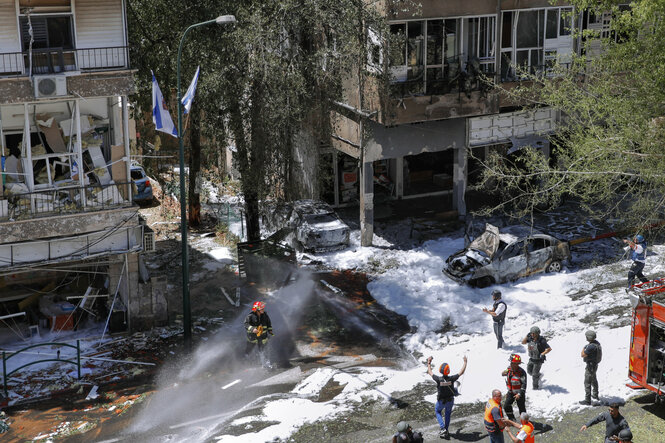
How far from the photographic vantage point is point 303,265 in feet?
80.0

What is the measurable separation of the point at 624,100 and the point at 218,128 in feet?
35.5

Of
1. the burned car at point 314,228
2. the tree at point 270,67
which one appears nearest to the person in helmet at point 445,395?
the tree at point 270,67

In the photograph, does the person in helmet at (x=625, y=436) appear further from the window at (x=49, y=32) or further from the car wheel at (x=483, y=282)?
the window at (x=49, y=32)

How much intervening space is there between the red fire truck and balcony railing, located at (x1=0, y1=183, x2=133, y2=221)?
1170cm

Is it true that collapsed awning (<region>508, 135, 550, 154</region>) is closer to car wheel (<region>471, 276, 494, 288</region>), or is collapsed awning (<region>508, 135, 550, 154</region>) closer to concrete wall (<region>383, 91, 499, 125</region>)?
concrete wall (<region>383, 91, 499, 125</region>)

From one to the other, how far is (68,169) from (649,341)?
1346 centimetres

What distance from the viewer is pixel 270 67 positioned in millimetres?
20422

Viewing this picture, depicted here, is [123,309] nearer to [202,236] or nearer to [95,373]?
[95,373]

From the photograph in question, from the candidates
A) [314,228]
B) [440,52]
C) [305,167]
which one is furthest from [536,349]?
[305,167]

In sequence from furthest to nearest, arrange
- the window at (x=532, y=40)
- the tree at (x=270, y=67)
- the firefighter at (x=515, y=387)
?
the window at (x=532, y=40)
the tree at (x=270, y=67)
the firefighter at (x=515, y=387)

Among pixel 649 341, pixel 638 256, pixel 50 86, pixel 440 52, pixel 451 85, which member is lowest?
pixel 649 341

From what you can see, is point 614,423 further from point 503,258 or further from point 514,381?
point 503,258

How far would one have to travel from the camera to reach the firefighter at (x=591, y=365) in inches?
568

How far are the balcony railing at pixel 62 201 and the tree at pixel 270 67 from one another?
4141 millimetres
